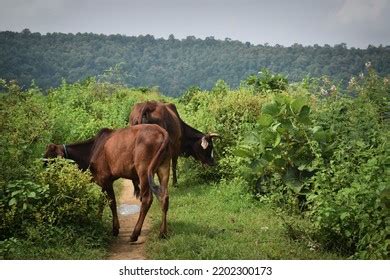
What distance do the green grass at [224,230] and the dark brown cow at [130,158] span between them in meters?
0.43

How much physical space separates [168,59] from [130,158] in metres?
6.72

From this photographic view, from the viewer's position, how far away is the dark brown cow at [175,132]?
8672mm

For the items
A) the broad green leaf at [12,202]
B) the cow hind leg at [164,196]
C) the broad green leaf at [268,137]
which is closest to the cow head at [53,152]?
the broad green leaf at [12,202]

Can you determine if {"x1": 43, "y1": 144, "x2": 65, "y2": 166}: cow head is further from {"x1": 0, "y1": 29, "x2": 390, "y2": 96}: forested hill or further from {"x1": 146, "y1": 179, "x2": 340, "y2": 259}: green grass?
{"x1": 0, "y1": 29, "x2": 390, "y2": 96}: forested hill

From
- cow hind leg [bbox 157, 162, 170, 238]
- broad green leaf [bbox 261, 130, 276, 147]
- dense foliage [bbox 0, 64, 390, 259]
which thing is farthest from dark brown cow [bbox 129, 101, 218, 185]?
cow hind leg [bbox 157, 162, 170, 238]

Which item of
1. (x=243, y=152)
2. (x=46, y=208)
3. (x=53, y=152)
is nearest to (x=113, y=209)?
(x=46, y=208)

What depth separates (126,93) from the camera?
17.6 m

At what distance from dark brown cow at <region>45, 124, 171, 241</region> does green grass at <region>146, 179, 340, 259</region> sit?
43cm

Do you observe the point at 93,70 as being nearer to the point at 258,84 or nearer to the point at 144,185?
the point at 258,84

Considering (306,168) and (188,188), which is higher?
(306,168)

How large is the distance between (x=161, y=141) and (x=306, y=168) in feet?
6.71

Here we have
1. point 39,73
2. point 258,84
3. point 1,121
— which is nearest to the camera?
point 1,121

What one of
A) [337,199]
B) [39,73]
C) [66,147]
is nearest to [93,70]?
[39,73]

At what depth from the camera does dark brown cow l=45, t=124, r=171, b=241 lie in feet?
20.5
